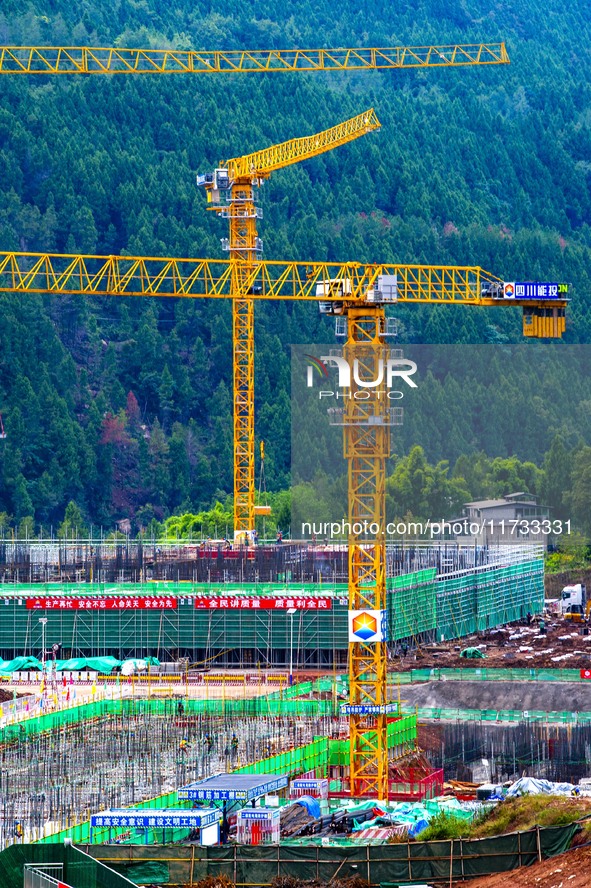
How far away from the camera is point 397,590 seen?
86.2 metres

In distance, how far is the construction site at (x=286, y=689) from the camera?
4397 centimetres

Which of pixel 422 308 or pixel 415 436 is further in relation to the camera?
pixel 422 308

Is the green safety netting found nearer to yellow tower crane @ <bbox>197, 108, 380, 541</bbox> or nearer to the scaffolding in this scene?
the scaffolding

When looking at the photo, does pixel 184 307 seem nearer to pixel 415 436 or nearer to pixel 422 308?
pixel 422 308

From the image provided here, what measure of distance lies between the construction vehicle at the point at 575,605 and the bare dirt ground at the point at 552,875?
58.4 metres

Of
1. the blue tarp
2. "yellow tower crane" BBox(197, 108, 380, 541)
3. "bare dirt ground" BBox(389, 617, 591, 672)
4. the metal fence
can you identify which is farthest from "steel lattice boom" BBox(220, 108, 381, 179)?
the metal fence

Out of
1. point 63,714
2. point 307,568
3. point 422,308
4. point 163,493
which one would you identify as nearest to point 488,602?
point 307,568

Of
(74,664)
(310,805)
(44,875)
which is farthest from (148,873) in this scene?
(74,664)

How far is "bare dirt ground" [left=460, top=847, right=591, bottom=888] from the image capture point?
39094 millimetres

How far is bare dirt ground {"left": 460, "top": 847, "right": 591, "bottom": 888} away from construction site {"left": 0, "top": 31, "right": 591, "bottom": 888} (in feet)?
2.17

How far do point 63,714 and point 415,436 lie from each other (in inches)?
3000

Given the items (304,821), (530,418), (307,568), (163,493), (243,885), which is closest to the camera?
(243,885)

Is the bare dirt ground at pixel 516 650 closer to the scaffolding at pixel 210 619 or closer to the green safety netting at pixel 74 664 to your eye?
the scaffolding at pixel 210 619

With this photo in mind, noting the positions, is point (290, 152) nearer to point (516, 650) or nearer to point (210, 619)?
point (210, 619)
